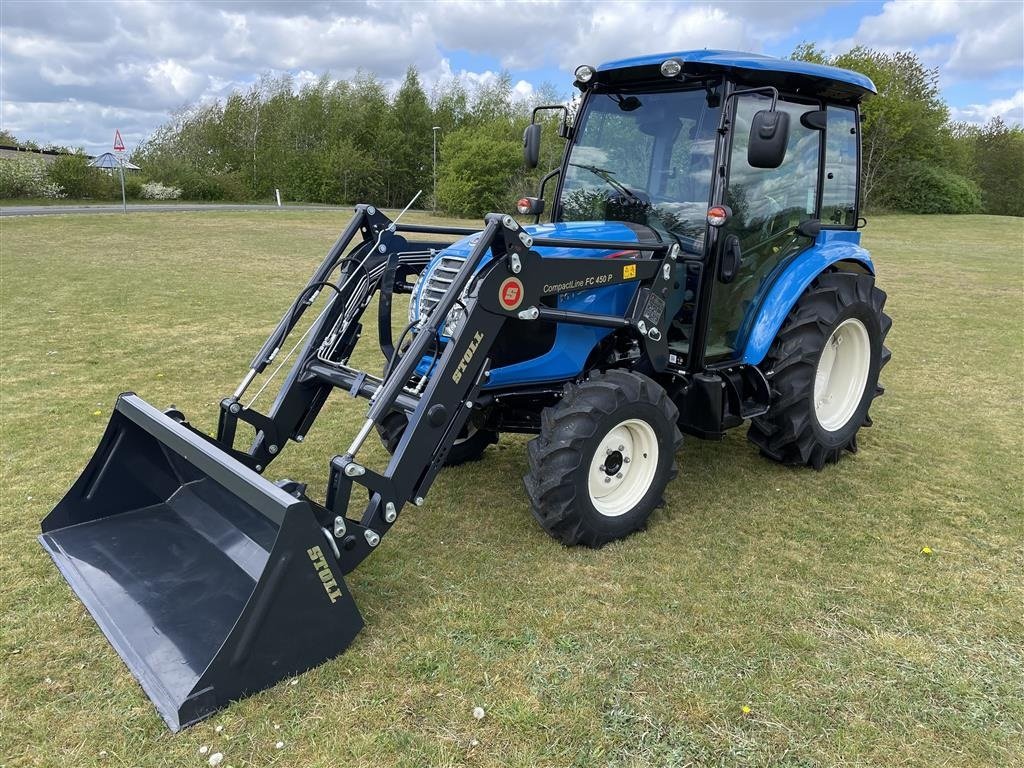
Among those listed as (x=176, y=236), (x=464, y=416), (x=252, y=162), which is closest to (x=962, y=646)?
(x=464, y=416)

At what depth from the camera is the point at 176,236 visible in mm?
21969

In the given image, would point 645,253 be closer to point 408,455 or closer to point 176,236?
point 408,455

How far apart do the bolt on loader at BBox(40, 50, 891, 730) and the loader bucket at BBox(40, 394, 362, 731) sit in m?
0.01

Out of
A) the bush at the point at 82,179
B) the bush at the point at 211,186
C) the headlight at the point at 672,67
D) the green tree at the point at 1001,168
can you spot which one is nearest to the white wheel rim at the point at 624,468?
the headlight at the point at 672,67

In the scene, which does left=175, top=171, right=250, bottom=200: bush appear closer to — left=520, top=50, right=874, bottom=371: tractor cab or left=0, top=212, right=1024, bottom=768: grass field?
left=0, top=212, right=1024, bottom=768: grass field

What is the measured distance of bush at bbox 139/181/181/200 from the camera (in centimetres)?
4056

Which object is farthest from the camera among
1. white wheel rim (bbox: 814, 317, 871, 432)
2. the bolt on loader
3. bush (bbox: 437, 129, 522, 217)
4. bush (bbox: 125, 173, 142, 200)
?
bush (bbox: 125, 173, 142, 200)

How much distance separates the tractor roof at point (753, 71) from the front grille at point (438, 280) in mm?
1606

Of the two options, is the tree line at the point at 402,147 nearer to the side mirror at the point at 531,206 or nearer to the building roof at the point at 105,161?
the building roof at the point at 105,161

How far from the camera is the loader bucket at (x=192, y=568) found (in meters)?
2.88

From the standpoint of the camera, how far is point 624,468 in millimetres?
4285

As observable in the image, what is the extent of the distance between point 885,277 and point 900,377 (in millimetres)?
9926

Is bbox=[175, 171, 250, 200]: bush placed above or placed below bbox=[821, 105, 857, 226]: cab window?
above

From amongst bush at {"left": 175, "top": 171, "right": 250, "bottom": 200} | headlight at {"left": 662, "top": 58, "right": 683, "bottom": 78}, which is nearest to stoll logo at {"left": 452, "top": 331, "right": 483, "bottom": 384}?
headlight at {"left": 662, "top": 58, "right": 683, "bottom": 78}
